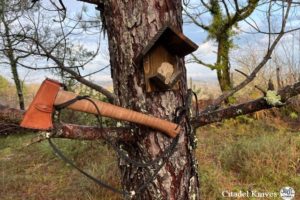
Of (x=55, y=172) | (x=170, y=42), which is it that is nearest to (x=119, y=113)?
(x=170, y=42)

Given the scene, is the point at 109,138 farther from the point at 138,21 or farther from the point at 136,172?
the point at 138,21

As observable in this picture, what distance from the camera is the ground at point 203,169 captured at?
379 centimetres

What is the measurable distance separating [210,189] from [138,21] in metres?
2.62

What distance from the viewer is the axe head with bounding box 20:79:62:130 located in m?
1.11

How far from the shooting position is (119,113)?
1263 mm

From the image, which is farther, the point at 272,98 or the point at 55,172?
the point at 55,172

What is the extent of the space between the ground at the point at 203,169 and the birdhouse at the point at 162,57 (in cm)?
211

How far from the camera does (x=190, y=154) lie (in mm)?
1555

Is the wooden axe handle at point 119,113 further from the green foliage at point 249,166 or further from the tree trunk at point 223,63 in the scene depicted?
the tree trunk at point 223,63

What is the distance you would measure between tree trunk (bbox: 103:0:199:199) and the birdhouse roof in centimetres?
8

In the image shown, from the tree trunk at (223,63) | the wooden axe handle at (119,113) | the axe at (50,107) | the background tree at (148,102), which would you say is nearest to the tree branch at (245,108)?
the background tree at (148,102)

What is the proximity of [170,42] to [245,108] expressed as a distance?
42cm

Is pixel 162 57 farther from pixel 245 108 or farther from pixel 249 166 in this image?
pixel 249 166

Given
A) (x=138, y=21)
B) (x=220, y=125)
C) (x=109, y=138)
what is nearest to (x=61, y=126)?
(x=109, y=138)
